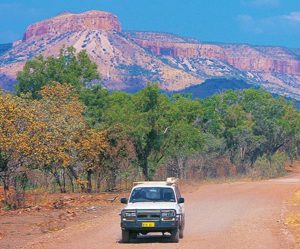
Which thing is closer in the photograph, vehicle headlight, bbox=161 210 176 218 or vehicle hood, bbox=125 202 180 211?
vehicle headlight, bbox=161 210 176 218

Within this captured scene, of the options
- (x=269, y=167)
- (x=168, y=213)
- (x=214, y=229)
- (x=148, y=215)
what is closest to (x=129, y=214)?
(x=148, y=215)

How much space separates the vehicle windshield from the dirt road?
4.07 feet

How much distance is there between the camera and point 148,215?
69.1 feet

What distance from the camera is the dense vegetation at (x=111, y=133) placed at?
34000 mm

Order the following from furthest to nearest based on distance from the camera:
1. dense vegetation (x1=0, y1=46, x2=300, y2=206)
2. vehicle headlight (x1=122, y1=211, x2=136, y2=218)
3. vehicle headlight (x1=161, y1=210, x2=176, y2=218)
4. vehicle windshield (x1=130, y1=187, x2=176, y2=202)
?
dense vegetation (x1=0, y1=46, x2=300, y2=206), vehicle windshield (x1=130, y1=187, x2=176, y2=202), vehicle headlight (x1=122, y1=211, x2=136, y2=218), vehicle headlight (x1=161, y1=210, x2=176, y2=218)

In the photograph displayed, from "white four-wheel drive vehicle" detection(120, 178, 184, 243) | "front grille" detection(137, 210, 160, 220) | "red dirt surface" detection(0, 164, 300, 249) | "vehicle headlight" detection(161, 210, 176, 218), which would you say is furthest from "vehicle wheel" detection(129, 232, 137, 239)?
"vehicle headlight" detection(161, 210, 176, 218)

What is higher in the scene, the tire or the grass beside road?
the tire

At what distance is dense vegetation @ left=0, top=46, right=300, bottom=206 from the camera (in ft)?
112

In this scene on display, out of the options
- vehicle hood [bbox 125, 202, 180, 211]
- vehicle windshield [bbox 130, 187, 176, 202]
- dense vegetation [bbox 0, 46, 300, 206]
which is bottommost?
vehicle hood [bbox 125, 202, 180, 211]

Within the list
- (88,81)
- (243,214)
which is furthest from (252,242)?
(88,81)

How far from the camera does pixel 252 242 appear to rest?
21.5m

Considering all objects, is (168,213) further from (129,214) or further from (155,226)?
(129,214)

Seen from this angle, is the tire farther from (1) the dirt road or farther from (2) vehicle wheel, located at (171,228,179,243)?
(2) vehicle wheel, located at (171,228,179,243)

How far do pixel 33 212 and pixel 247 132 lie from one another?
152 ft
